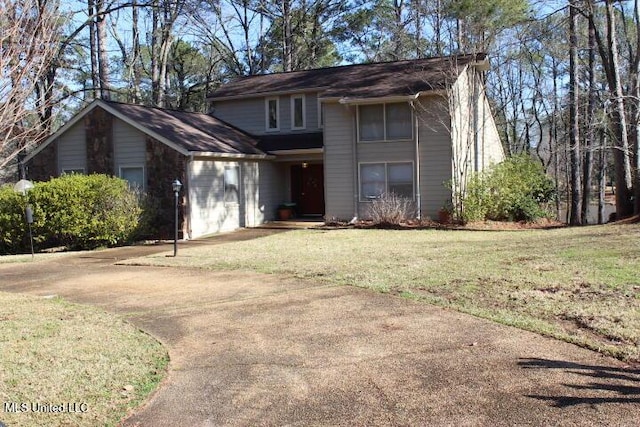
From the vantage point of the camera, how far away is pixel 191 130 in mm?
19312

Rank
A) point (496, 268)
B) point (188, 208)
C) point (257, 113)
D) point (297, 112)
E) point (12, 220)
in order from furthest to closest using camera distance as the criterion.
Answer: point (257, 113) < point (297, 112) < point (188, 208) < point (12, 220) < point (496, 268)

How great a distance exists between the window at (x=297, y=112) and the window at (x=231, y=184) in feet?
13.4

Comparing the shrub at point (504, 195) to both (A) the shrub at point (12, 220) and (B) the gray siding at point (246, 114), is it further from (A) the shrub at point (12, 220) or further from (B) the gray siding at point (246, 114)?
(A) the shrub at point (12, 220)

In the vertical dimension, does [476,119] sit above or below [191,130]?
above

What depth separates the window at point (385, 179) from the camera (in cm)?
1911

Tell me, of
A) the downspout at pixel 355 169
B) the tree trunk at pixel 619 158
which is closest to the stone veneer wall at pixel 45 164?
the downspout at pixel 355 169

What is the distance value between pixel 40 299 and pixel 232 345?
395 cm

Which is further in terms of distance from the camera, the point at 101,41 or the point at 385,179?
the point at 101,41

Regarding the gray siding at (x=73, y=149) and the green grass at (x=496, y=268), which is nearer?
the green grass at (x=496, y=268)

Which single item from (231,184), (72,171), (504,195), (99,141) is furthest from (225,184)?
(504,195)

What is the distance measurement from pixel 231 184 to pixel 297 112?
5.06 metres

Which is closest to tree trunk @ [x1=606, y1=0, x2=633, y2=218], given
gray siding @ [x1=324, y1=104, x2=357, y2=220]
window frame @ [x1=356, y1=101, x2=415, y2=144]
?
window frame @ [x1=356, y1=101, x2=415, y2=144]

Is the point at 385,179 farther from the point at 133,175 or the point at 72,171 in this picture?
the point at 72,171

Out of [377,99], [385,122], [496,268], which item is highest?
[377,99]
